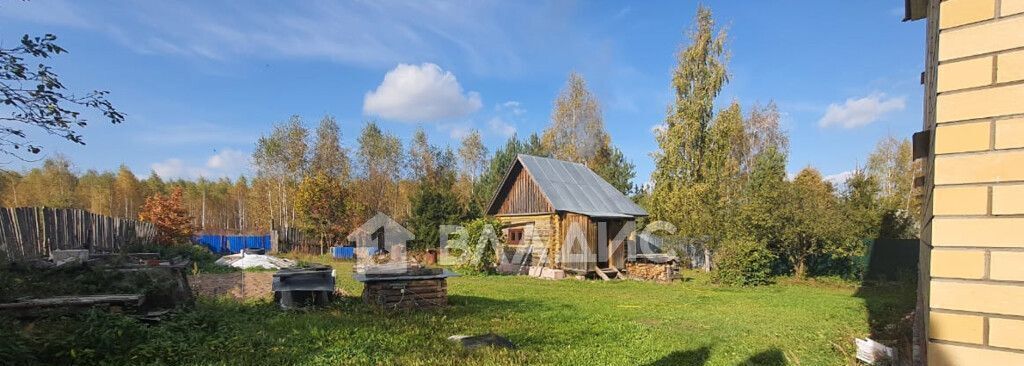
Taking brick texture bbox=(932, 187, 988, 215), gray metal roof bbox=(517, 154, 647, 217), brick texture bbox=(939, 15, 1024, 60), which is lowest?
gray metal roof bbox=(517, 154, 647, 217)

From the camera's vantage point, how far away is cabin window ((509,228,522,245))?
69.9 ft

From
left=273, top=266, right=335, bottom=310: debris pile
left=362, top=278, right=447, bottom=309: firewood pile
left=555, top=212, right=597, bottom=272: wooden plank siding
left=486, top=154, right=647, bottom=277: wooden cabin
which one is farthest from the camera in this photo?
left=486, top=154, right=647, bottom=277: wooden cabin

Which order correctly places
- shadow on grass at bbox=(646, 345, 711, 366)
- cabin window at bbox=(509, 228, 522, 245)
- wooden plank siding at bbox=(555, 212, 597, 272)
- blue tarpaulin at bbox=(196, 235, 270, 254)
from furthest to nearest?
blue tarpaulin at bbox=(196, 235, 270, 254) → cabin window at bbox=(509, 228, 522, 245) → wooden plank siding at bbox=(555, 212, 597, 272) → shadow on grass at bbox=(646, 345, 711, 366)

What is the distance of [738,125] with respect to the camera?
30.4 metres

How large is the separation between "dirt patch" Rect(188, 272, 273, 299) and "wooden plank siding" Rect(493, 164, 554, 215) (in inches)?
373

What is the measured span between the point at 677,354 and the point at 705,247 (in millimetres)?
16103

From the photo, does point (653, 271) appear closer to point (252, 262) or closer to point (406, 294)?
point (406, 294)

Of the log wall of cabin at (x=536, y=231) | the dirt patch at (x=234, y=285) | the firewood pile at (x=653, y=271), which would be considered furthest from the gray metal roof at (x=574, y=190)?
the dirt patch at (x=234, y=285)

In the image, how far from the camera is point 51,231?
12992 millimetres

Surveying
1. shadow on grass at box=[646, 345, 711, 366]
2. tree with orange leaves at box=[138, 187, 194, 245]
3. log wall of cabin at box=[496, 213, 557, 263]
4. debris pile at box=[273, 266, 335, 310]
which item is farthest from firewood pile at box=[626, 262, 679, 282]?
tree with orange leaves at box=[138, 187, 194, 245]

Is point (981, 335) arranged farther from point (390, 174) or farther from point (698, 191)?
point (390, 174)

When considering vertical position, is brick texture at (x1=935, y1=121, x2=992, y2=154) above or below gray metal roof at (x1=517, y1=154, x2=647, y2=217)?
above

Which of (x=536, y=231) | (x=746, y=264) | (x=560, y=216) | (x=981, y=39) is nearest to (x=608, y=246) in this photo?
(x=560, y=216)

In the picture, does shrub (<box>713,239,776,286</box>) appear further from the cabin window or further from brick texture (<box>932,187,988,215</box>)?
brick texture (<box>932,187,988,215</box>)
